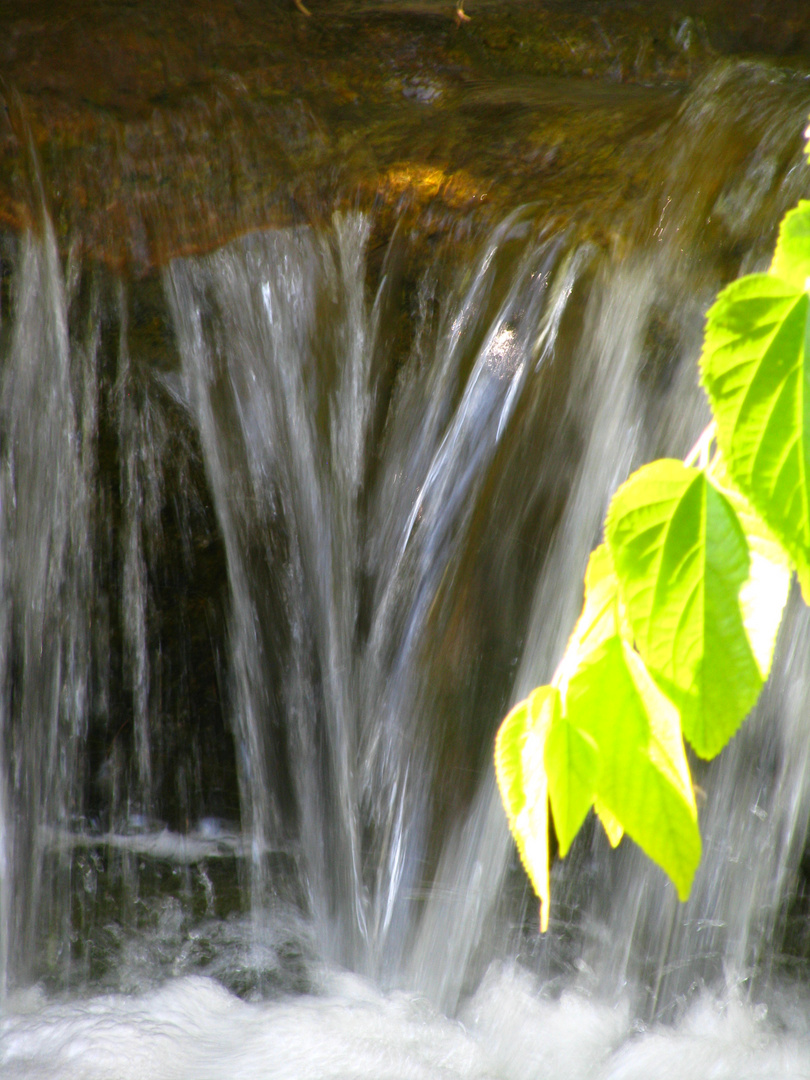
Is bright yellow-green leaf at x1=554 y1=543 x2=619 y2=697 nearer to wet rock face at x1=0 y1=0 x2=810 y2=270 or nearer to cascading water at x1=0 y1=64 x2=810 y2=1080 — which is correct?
cascading water at x1=0 y1=64 x2=810 y2=1080

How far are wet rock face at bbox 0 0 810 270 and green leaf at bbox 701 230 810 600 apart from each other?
238cm

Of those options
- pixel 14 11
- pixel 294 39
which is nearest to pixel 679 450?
pixel 294 39

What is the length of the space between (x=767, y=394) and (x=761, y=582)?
8cm

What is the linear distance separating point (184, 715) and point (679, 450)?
65.9 inches

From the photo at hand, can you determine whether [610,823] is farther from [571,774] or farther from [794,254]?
[794,254]

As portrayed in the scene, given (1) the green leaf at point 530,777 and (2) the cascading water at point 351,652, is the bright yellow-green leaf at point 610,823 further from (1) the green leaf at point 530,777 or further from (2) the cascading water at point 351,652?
(2) the cascading water at point 351,652

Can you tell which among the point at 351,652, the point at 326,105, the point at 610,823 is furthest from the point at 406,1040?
the point at 326,105

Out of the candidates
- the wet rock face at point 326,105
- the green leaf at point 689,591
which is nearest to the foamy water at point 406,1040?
the wet rock face at point 326,105

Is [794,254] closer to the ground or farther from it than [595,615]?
farther from it

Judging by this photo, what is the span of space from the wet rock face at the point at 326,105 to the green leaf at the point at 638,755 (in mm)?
2440

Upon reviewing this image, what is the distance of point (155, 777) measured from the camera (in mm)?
3020

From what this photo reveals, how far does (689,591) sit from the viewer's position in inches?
16.6

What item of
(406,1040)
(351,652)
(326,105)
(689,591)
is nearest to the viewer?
(689,591)

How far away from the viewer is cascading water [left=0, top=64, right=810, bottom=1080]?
7.80 feet
